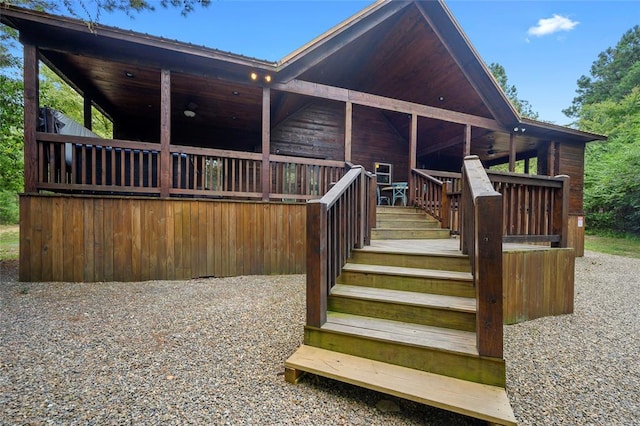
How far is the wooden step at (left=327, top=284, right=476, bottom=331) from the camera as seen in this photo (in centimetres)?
204

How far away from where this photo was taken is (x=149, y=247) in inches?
181

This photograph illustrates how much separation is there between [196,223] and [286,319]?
2775mm

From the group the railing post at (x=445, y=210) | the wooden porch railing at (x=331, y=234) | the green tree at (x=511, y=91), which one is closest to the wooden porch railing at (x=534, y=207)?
the wooden porch railing at (x=331, y=234)

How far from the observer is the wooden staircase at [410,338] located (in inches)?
63.1

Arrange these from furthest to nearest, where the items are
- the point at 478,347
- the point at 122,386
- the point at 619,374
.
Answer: the point at 619,374 < the point at 122,386 < the point at 478,347

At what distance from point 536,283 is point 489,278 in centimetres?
215

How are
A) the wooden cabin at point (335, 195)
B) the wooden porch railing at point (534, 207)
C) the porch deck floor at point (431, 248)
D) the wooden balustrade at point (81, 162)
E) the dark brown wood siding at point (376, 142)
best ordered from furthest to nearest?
the dark brown wood siding at point (376, 142) → the wooden balustrade at point (81, 162) → the wooden porch railing at point (534, 207) → the porch deck floor at point (431, 248) → the wooden cabin at point (335, 195)

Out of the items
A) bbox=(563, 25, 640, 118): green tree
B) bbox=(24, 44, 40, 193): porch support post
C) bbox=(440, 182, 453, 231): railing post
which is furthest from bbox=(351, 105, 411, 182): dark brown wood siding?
bbox=(563, 25, 640, 118): green tree

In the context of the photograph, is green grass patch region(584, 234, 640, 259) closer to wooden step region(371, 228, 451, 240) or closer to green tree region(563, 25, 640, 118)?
wooden step region(371, 228, 451, 240)

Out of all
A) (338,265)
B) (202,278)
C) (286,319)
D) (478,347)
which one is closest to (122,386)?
(286,319)

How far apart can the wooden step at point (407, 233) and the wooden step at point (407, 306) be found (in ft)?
6.60

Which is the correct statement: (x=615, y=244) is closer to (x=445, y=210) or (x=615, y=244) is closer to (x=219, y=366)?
(x=445, y=210)

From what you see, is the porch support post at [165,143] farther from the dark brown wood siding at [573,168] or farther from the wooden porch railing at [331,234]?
the dark brown wood siding at [573,168]

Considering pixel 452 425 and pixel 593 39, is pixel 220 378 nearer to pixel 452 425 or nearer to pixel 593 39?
pixel 452 425
